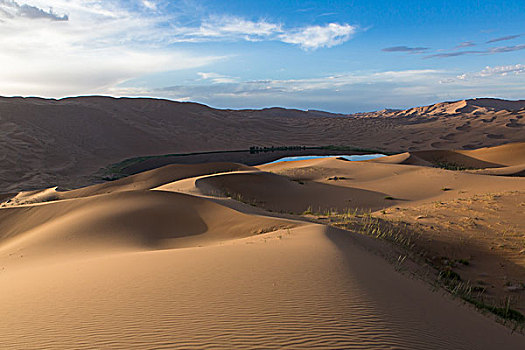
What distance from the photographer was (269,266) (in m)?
5.38

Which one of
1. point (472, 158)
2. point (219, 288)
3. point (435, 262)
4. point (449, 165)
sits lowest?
point (449, 165)

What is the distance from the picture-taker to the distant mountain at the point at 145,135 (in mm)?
35969

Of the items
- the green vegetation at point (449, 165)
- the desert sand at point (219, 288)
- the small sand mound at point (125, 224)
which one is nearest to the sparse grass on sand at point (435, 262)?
the desert sand at point (219, 288)

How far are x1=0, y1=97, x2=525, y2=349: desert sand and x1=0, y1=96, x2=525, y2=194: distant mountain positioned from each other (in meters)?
15.5

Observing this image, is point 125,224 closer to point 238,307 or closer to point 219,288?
point 219,288

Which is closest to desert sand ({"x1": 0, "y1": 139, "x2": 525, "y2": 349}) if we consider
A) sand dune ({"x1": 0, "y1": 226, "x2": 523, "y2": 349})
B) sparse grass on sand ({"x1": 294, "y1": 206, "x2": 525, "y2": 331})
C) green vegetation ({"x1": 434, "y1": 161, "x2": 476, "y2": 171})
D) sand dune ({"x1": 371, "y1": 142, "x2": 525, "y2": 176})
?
sand dune ({"x1": 0, "y1": 226, "x2": 523, "y2": 349})

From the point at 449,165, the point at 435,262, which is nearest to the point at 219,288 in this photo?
the point at 435,262

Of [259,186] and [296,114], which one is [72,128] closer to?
[259,186]

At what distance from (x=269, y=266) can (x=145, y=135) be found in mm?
52928

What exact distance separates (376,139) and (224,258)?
54.4 meters

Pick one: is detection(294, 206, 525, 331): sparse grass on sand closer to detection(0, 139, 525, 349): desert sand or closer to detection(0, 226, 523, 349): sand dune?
detection(0, 139, 525, 349): desert sand

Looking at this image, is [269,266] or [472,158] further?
[472,158]

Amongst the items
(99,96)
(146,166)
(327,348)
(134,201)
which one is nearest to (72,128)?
(146,166)

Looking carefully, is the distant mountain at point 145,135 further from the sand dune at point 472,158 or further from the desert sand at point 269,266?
the desert sand at point 269,266
